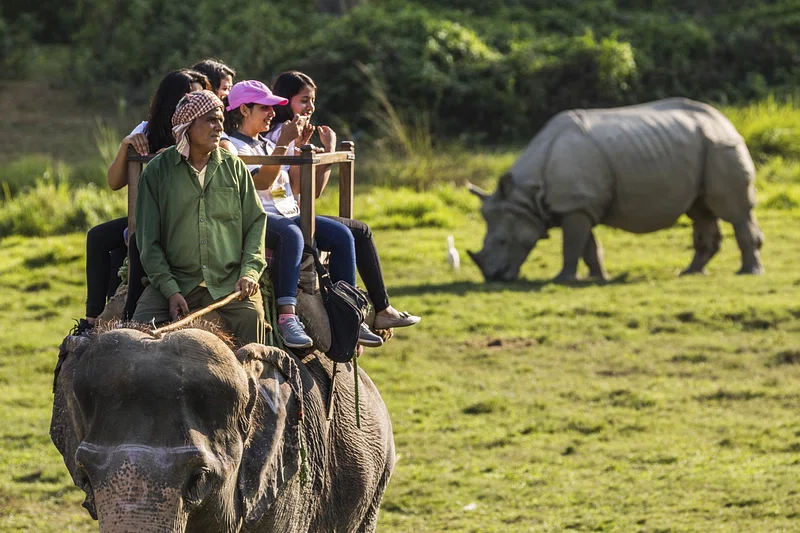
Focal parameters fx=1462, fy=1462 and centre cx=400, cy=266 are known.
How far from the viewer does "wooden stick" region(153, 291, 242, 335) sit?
3.99 metres

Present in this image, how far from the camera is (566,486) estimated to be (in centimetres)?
847

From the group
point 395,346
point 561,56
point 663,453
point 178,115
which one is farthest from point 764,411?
point 561,56

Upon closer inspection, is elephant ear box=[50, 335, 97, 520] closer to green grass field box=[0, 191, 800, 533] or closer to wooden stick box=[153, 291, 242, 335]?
wooden stick box=[153, 291, 242, 335]

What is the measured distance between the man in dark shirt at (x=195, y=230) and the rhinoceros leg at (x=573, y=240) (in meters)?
9.68

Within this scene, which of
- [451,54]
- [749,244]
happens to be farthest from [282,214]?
[451,54]

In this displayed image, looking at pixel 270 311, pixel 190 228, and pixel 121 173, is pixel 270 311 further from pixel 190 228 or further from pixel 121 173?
pixel 121 173

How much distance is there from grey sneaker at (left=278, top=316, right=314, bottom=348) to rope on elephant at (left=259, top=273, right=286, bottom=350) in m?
0.02

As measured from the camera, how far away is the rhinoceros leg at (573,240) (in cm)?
1424

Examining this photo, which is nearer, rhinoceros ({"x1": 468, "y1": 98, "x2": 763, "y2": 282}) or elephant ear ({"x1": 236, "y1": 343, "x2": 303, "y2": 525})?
elephant ear ({"x1": 236, "y1": 343, "x2": 303, "y2": 525})

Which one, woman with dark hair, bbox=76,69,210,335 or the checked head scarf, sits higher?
the checked head scarf

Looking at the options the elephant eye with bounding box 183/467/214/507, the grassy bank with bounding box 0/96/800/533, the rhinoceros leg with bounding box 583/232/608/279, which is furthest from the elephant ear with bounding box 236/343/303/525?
the rhinoceros leg with bounding box 583/232/608/279

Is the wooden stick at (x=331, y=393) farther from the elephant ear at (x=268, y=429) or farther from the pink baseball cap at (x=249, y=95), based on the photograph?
the pink baseball cap at (x=249, y=95)

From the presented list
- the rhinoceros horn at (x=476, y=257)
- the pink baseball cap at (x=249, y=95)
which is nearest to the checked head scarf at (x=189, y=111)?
the pink baseball cap at (x=249, y=95)

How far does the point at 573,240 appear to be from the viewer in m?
14.3
